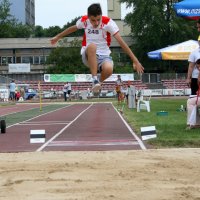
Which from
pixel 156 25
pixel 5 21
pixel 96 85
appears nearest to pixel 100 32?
pixel 96 85

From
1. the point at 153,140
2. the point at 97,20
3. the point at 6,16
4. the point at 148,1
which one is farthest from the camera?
the point at 6,16

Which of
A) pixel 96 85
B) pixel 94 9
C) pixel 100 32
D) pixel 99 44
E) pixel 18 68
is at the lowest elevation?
pixel 96 85

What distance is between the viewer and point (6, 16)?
11462 centimetres

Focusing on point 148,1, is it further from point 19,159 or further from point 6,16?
point 19,159

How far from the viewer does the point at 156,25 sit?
6931cm

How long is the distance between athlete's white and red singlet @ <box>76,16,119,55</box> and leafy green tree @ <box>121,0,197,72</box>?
2365 inches

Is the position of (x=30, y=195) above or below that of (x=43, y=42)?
below

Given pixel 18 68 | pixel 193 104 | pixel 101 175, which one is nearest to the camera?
pixel 101 175

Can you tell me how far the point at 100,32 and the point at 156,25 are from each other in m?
61.3

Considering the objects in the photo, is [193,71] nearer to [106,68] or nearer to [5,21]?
[106,68]

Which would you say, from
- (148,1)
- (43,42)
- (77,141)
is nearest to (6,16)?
(43,42)

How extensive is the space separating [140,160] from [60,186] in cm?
206

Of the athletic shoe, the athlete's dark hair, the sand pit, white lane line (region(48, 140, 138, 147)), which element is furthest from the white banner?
the sand pit

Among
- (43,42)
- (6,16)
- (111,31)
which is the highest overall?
(6,16)
